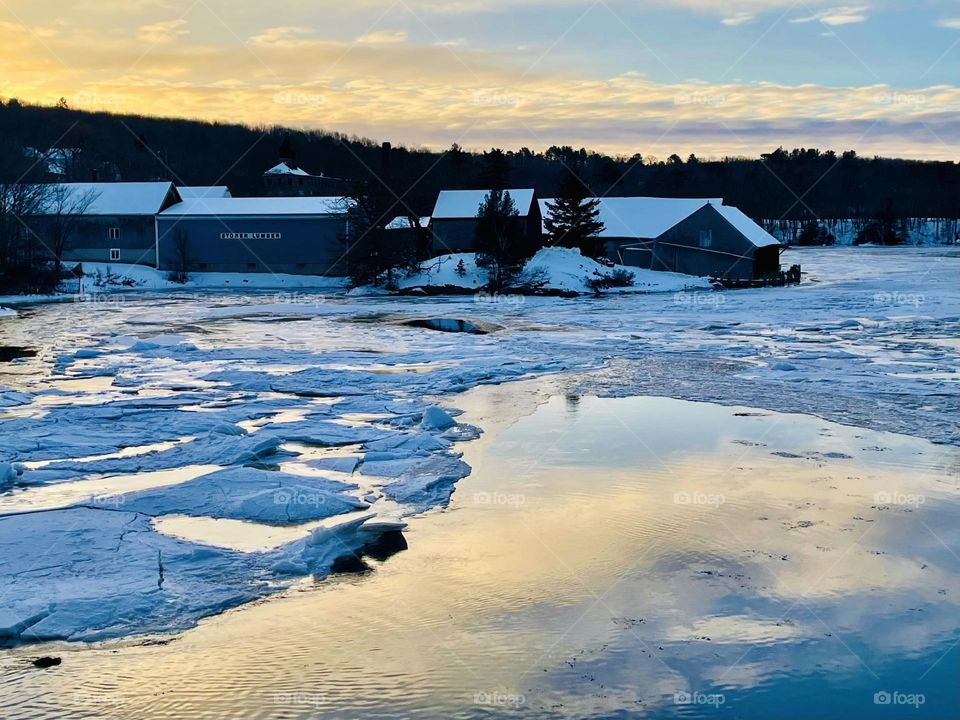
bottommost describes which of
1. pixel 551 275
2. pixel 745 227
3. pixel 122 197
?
pixel 551 275

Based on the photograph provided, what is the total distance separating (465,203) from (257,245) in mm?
13144

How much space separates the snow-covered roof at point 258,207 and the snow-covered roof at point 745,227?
2275cm

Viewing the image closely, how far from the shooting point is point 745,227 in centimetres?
5644

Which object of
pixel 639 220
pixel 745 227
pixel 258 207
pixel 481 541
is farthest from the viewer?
pixel 258 207

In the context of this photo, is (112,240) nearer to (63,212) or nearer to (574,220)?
(63,212)

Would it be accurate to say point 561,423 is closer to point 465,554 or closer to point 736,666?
point 465,554

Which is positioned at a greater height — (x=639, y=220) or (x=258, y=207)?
(x=258, y=207)

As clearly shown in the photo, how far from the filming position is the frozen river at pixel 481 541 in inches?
260

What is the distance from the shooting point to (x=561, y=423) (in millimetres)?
15078

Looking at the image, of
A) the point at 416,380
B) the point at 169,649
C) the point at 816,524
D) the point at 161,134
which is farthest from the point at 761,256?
the point at 161,134

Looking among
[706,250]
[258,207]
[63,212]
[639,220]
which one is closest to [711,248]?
[706,250]

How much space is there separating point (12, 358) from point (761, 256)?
44.4 metres

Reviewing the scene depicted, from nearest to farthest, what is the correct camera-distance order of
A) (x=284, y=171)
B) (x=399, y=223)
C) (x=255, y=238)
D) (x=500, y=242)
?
(x=500, y=242) → (x=399, y=223) → (x=255, y=238) → (x=284, y=171)

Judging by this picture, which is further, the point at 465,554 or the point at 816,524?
the point at 816,524
